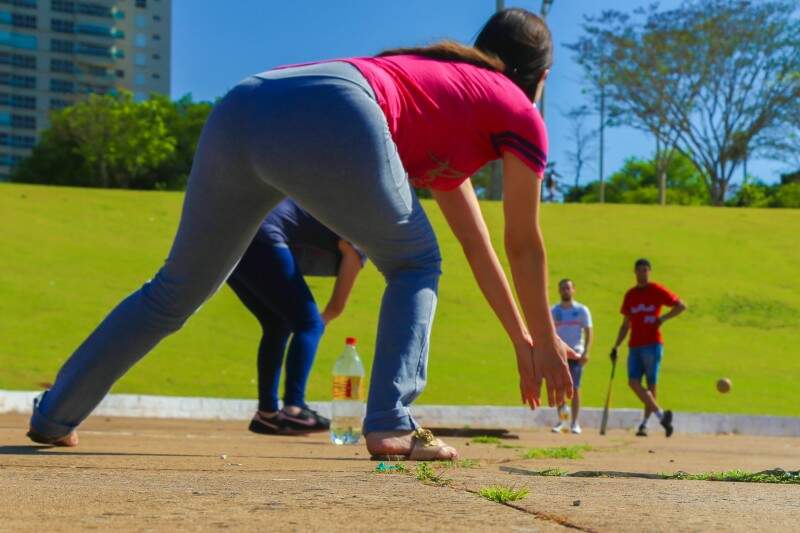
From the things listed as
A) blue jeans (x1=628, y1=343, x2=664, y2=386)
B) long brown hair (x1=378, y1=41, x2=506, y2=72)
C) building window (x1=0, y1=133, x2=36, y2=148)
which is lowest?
blue jeans (x1=628, y1=343, x2=664, y2=386)

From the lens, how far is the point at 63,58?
113 metres

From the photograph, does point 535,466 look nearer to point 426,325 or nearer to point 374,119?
point 426,325

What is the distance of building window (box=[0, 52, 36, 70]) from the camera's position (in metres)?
110

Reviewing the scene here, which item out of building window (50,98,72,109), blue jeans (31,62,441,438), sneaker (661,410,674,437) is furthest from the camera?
building window (50,98,72,109)

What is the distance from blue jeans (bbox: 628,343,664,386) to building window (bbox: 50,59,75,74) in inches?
4265

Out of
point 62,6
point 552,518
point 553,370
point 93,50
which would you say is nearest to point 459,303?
point 553,370

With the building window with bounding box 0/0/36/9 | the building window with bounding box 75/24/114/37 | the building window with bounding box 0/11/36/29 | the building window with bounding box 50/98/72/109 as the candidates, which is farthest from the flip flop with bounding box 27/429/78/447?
the building window with bounding box 75/24/114/37

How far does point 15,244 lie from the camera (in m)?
20.2

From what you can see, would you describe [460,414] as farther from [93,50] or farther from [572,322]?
[93,50]

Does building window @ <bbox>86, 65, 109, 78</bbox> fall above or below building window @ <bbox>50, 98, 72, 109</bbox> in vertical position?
above

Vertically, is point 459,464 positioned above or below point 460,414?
above

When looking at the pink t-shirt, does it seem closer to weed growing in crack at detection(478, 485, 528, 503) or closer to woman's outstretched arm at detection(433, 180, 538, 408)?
woman's outstretched arm at detection(433, 180, 538, 408)

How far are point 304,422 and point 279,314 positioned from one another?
2.14 ft

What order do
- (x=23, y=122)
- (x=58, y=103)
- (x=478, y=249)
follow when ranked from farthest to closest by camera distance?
(x=58, y=103), (x=23, y=122), (x=478, y=249)
